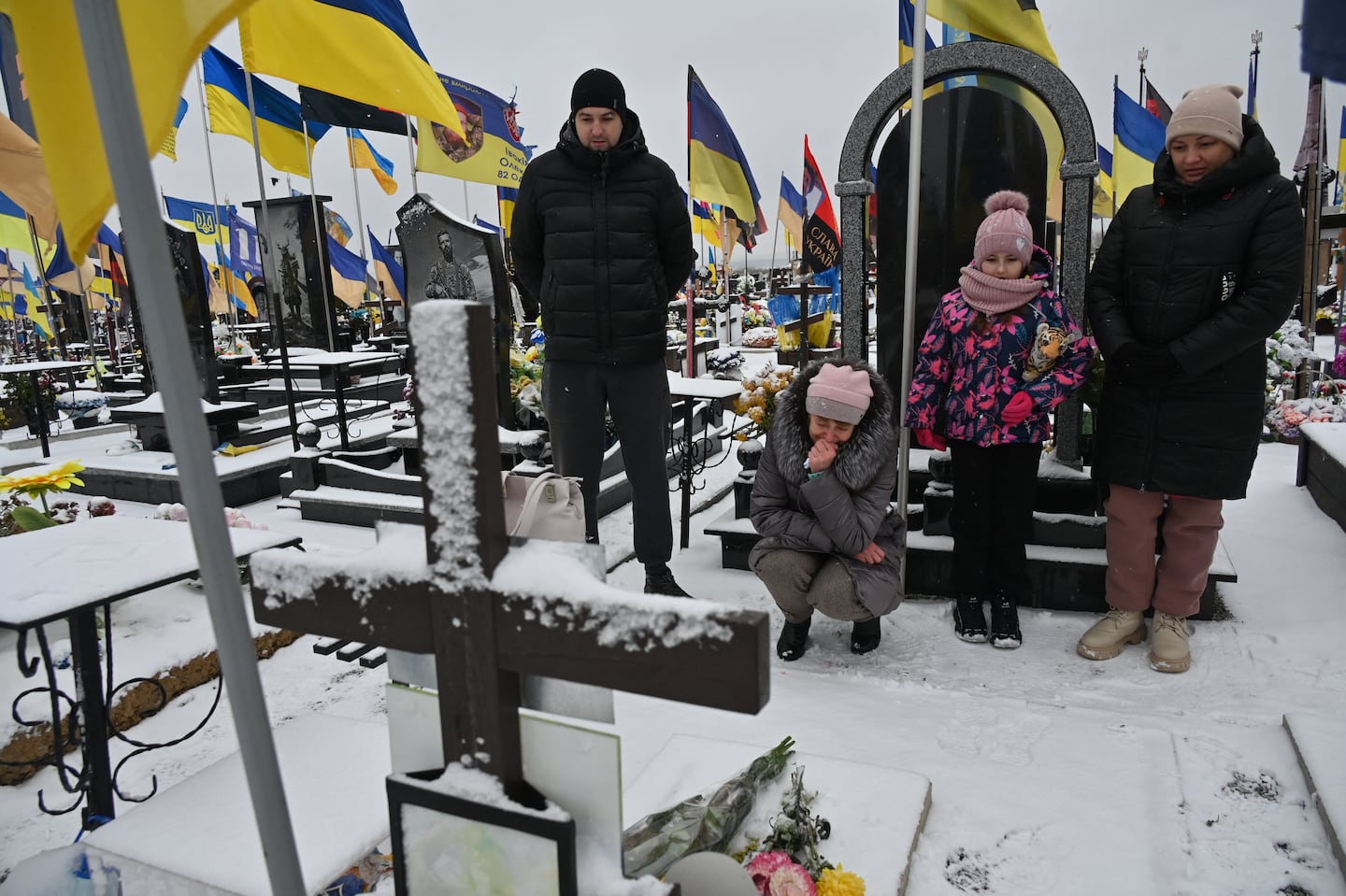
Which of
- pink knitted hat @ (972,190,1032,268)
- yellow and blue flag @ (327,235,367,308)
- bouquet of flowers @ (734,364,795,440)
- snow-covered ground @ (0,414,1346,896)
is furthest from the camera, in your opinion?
yellow and blue flag @ (327,235,367,308)

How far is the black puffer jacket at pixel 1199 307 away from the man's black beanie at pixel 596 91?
1922mm

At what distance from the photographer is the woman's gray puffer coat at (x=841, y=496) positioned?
2803mm

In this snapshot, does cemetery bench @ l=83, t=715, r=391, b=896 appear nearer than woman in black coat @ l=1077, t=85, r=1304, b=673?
Yes

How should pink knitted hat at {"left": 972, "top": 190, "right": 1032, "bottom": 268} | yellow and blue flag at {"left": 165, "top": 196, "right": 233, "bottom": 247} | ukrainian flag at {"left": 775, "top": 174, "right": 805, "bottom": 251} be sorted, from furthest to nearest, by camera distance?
ukrainian flag at {"left": 775, "top": 174, "right": 805, "bottom": 251}, yellow and blue flag at {"left": 165, "top": 196, "right": 233, "bottom": 247}, pink knitted hat at {"left": 972, "top": 190, "right": 1032, "bottom": 268}

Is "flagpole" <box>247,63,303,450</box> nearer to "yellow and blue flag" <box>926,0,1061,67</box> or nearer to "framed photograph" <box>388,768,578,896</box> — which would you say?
"yellow and blue flag" <box>926,0,1061,67</box>

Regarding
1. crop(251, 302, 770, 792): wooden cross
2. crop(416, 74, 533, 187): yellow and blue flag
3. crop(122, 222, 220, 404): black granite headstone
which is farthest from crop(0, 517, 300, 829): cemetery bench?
crop(416, 74, 533, 187): yellow and blue flag

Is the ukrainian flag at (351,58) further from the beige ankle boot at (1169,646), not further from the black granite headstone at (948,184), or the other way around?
the beige ankle boot at (1169,646)

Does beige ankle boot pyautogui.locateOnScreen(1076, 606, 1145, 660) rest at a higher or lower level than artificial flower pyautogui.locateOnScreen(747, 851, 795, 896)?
lower

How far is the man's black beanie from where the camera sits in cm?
310

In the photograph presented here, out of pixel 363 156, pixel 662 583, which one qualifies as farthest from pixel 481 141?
pixel 662 583

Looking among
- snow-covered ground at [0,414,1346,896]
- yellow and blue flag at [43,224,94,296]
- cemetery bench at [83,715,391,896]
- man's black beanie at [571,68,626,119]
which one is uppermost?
man's black beanie at [571,68,626,119]

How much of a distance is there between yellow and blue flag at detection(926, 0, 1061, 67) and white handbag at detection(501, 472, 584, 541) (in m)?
3.15

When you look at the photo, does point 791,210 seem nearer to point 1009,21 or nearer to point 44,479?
point 1009,21

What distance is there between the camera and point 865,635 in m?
3.07
